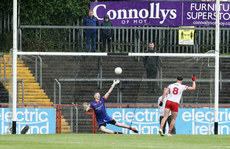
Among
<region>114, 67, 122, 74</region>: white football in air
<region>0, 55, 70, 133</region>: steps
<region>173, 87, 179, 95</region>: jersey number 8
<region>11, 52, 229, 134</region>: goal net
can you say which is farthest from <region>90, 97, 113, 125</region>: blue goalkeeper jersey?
<region>0, 55, 70, 133</region>: steps

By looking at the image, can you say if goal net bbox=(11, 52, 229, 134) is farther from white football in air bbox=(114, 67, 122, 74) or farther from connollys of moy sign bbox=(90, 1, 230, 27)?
connollys of moy sign bbox=(90, 1, 230, 27)

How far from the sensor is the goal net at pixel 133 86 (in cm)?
2220

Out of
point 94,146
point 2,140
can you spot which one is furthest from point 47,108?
point 94,146

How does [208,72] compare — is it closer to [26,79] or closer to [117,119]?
[117,119]

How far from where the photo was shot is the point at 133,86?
22.9 metres

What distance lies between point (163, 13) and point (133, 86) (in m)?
5.03

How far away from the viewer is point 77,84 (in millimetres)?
22734

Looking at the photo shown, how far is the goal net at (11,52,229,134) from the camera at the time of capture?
22203mm

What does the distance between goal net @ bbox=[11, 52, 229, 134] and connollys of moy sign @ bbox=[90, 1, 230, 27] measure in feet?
13.8

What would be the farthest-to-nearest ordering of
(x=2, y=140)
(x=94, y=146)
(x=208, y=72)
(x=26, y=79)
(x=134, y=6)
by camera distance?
(x=134, y=6) < (x=26, y=79) < (x=208, y=72) < (x=2, y=140) < (x=94, y=146)

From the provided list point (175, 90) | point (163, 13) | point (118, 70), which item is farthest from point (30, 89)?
point (163, 13)

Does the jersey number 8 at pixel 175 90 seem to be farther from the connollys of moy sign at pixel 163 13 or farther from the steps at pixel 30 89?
the connollys of moy sign at pixel 163 13

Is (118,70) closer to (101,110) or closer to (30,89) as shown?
(101,110)

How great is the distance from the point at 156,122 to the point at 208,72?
231 cm
